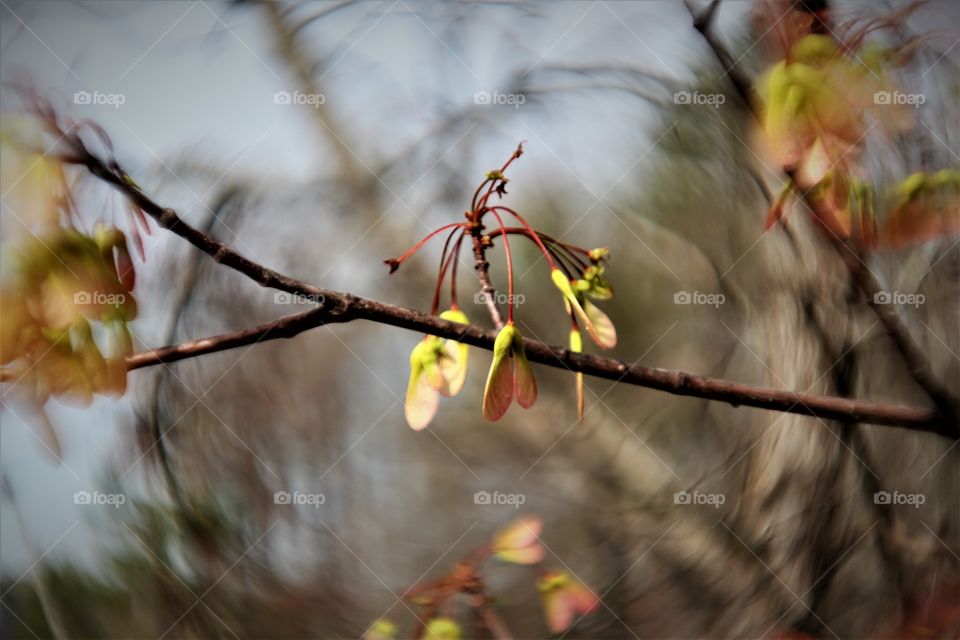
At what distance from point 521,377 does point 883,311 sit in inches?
8.4

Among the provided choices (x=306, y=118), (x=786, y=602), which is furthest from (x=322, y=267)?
(x=786, y=602)

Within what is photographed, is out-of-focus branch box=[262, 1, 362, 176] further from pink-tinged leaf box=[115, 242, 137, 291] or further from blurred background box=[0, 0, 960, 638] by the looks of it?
pink-tinged leaf box=[115, 242, 137, 291]

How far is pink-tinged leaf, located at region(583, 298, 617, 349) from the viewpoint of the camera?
335mm

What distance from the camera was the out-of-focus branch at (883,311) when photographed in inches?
14.6

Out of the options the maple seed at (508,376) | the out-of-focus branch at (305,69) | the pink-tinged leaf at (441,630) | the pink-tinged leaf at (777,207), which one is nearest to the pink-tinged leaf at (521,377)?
the maple seed at (508,376)

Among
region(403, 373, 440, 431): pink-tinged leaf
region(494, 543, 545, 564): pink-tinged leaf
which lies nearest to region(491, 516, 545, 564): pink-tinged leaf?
region(494, 543, 545, 564): pink-tinged leaf

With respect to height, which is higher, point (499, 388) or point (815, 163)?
point (815, 163)

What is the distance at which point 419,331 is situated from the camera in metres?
0.32

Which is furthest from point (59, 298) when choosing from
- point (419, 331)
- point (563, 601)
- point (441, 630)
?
point (563, 601)

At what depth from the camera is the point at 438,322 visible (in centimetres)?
32

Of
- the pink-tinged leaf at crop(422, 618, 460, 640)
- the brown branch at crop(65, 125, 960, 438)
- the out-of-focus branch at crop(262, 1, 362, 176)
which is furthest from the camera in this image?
the out-of-focus branch at crop(262, 1, 362, 176)

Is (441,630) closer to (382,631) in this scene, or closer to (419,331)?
(382,631)

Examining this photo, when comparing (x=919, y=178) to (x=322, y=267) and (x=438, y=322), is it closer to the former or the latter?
(x=438, y=322)

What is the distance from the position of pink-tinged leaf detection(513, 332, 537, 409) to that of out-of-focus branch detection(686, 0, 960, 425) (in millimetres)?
167
